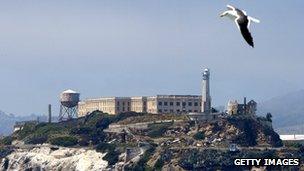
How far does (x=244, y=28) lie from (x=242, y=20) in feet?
0.88

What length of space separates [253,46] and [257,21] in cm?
83

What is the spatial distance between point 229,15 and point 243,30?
27.7 inches

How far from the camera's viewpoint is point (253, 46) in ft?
102

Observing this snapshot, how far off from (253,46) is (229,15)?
149cm

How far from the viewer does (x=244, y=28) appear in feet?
104

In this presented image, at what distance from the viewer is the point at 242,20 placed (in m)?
31.6

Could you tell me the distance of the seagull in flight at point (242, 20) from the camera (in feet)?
103

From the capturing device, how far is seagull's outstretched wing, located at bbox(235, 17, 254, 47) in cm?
3147

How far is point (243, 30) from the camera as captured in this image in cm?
3169

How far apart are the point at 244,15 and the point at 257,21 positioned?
28.9 inches

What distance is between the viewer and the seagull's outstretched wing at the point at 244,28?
Result: 31.5 meters

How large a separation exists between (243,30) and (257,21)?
654 millimetres

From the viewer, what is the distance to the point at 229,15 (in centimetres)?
3191

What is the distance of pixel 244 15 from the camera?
104ft
